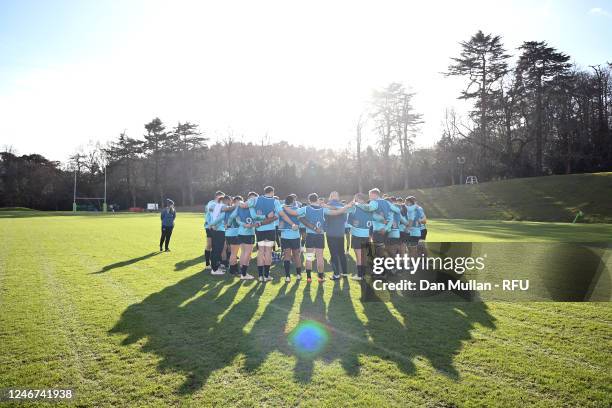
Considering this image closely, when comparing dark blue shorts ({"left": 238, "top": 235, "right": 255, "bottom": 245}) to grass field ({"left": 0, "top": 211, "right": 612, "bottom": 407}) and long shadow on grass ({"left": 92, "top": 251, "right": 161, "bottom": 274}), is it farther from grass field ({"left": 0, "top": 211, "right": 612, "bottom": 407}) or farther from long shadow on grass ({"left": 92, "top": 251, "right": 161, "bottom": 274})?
long shadow on grass ({"left": 92, "top": 251, "right": 161, "bottom": 274})

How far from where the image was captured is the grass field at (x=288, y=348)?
13.9ft

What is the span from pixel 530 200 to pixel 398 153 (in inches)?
1078

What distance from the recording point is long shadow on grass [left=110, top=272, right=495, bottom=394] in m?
5.02

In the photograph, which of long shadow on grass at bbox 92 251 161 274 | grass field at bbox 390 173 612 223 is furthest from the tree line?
long shadow on grass at bbox 92 251 161 274

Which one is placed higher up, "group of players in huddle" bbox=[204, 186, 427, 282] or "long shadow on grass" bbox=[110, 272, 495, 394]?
"group of players in huddle" bbox=[204, 186, 427, 282]

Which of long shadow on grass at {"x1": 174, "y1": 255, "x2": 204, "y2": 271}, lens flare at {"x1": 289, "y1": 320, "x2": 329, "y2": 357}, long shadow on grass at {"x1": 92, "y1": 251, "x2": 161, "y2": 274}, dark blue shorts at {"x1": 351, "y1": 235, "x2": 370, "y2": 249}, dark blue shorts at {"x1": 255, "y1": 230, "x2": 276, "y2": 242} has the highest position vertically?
dark blue shorts at {"x1": 255, "y1": 230, "x2": 276, "y2": 242}

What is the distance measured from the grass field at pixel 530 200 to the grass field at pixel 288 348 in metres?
32.8

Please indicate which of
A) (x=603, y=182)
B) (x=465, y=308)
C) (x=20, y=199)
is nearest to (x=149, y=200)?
(x=20, y=199)

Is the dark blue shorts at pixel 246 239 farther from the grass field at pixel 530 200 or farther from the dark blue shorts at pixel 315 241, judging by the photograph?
the grass field at pixel 530 200

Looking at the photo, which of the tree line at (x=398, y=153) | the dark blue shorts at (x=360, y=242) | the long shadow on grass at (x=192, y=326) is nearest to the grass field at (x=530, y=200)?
the tree line at (x=398, y=153)

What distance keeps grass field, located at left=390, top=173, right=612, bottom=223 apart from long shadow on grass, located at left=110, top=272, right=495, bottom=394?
33295 mm

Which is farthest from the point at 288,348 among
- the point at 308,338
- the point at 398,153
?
the point at 398,153

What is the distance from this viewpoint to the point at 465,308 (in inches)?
297

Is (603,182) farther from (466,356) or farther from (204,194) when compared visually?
(204,194)
